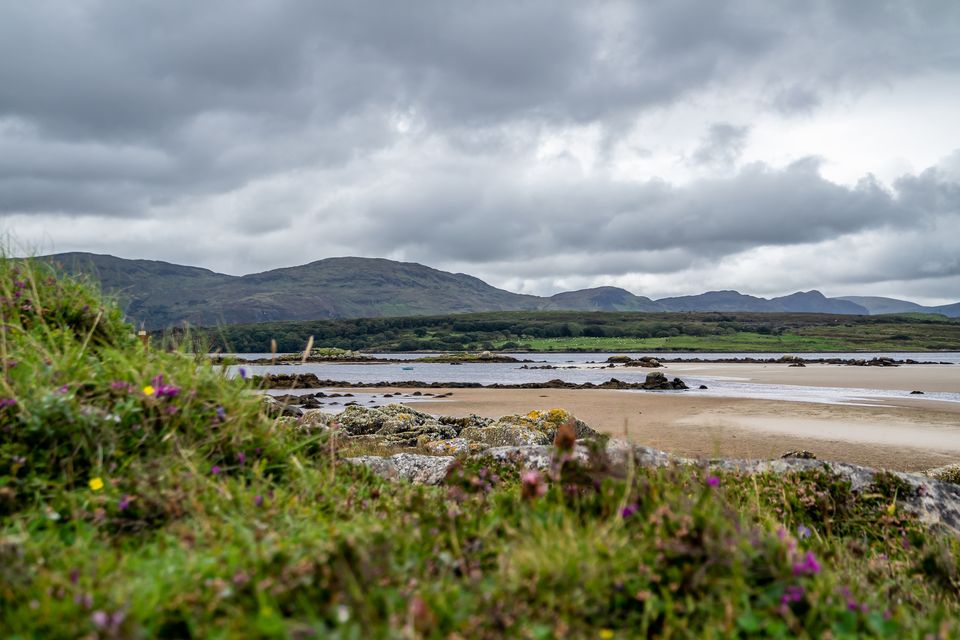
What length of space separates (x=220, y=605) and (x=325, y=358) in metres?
118

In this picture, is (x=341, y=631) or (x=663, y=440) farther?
(x=663, y=440)

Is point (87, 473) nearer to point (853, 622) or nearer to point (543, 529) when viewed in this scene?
point (543, 529)

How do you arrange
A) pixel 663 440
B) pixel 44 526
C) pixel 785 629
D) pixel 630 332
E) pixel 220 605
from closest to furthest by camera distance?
pixel 220 605 → pixel 785 629 → pixel 44 526 → pixel 663 440 → pixel 630 332

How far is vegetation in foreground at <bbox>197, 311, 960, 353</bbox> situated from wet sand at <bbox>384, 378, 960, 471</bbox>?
95.5 metres

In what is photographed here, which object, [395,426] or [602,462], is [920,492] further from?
[395,426]

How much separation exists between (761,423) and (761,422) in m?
0.34

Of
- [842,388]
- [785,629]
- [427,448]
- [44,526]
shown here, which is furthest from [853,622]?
[842,388]

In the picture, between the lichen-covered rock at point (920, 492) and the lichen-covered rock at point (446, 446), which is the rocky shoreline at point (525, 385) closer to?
the lichen-covered rock at point (446, 446)

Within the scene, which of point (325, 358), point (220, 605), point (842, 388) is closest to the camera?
point (220, 605)

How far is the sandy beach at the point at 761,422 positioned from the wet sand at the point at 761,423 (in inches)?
1.1

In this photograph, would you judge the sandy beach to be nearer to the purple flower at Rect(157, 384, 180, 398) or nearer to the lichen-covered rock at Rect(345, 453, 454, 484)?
the lichen-covered rock at Rect(345, 453, 454, 484)

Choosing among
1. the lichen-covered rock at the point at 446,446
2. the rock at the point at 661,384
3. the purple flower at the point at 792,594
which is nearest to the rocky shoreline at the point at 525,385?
the rock at the point at 661,384

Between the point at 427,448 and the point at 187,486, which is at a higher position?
the point at 187,486

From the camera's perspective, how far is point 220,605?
104 inches
